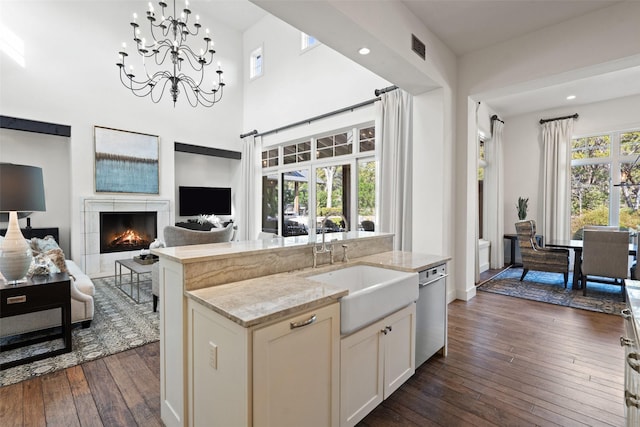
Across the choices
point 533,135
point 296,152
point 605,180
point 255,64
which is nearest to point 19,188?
point 296,152

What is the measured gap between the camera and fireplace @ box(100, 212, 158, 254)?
5.88 m

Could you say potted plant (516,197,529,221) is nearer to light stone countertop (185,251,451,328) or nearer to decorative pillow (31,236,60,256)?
light stone countertop (185,251,451,328)

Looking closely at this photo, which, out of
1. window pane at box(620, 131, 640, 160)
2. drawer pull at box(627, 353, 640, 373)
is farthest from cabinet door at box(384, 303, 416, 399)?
window pane at box(620, 131, 640, 160)

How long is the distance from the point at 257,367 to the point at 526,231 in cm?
525

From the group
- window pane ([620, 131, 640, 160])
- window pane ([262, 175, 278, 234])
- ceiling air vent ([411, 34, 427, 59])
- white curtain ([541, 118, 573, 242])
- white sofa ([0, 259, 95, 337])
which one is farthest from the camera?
window pane ([262, 175, 278, 234])

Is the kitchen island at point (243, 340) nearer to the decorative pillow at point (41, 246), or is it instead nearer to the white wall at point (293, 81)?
the decorative pillow at point (41, 246)

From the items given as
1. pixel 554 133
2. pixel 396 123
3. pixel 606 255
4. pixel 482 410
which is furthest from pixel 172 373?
pixel 554 133

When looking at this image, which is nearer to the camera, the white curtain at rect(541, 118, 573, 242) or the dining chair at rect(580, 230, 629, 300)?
the dining chair at rect(580, 230, 629, 300)

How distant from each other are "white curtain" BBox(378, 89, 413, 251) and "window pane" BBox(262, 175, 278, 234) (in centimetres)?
342

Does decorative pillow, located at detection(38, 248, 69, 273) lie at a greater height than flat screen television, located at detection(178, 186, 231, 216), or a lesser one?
lesser

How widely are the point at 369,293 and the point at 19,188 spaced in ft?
8.85

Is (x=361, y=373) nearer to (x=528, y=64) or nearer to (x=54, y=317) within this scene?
(x=54, y=317)

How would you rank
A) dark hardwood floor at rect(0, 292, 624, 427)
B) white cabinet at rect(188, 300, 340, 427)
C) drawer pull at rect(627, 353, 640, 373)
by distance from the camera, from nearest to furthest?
1. drawer pull at rect(627, 353, 640, 373)
2. white cabinet at rect(188, 300, 340, 427)
3. dark hardwood floor at rect(0, 292, 624, 427)

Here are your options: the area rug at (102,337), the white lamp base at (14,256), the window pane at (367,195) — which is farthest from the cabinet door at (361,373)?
the window pane at (367,195)
